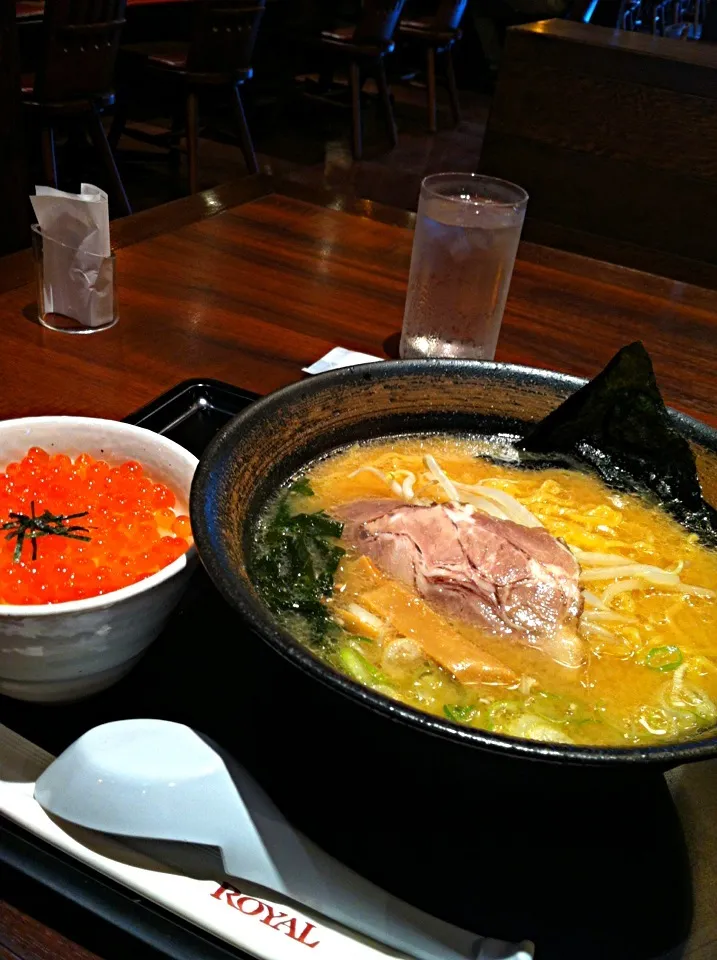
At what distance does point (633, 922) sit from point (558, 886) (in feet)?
0.24

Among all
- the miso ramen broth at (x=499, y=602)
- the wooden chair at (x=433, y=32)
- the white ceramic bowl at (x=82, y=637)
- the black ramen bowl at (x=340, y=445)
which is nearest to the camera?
the black ramen bowl at (x=340, y=445)

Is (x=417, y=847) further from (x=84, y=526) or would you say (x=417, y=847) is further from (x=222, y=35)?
(x=222, y=35)

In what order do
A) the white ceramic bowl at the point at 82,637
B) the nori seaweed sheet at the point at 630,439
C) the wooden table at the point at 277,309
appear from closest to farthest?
the white ceramic bowl at the point at 82,637
the nori seaweed sheet at the point at 630,439
the wooden table at the point at 277,309

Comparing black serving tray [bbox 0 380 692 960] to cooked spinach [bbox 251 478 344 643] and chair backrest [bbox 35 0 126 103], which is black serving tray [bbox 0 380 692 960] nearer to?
cooked spinach [bbox 251 478 344 643]

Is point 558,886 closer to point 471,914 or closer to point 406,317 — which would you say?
point 471,914

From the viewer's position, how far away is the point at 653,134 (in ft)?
14.2

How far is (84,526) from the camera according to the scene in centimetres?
100

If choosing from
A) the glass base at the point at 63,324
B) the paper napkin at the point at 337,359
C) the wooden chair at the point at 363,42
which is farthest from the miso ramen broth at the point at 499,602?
the wooden chair at the point at 363,42

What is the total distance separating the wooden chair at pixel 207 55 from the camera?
534 centimetres

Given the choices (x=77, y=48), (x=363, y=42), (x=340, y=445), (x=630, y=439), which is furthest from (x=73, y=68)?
(x=630, y=439)

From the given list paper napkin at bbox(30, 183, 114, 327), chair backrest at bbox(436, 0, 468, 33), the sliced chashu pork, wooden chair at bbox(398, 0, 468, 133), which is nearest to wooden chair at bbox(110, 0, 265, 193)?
wooden chair at bbox(398, 0, 468, 133)

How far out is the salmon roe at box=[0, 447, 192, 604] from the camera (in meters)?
0.90

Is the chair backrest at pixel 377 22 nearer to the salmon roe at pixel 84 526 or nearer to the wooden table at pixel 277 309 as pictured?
the wooden table at pixel 277 309

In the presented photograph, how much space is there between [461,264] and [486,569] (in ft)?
2.65
